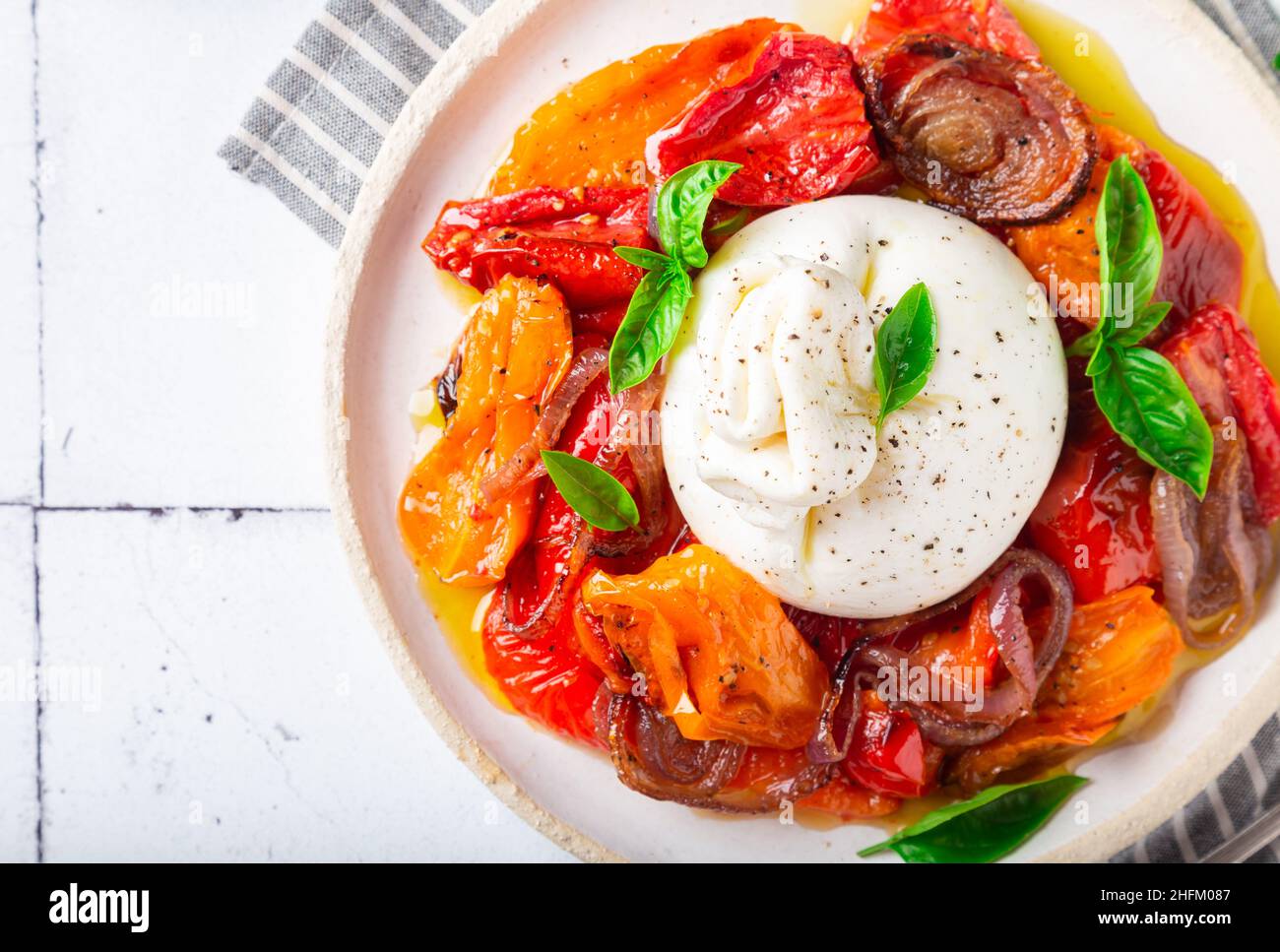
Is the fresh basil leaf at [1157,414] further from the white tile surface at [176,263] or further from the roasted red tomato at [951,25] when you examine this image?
the white tile surface at [176,263]

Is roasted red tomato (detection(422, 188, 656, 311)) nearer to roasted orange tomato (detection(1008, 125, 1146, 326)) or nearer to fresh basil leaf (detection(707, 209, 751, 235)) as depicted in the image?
fresh basil leaf (detection(707, 209, 751, 235))

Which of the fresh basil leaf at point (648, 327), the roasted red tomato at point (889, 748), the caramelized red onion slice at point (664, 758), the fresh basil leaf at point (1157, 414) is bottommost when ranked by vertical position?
the caramelized red onion slice at point (664, 758)

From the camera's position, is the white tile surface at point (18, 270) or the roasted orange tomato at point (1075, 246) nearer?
the roasted orange tomato at point (1075, 246)

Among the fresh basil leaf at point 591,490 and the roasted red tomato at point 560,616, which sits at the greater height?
the fresh basil leaf at point 591,490

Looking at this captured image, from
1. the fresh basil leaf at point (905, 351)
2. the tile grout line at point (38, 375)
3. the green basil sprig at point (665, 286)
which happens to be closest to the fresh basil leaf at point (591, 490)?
the green basil sprig at point (665, 286)

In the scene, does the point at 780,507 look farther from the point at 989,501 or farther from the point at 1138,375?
the point at 1138,375

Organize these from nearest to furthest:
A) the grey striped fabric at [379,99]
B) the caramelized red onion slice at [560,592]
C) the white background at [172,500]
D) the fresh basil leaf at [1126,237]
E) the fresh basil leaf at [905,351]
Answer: the fresh basil leaf at [905,351], the fresh basil leaf at [1126,237], the caramelized red onion slice at [560,592], the grey striped fabric at [379,99], the white background at [172,500]
